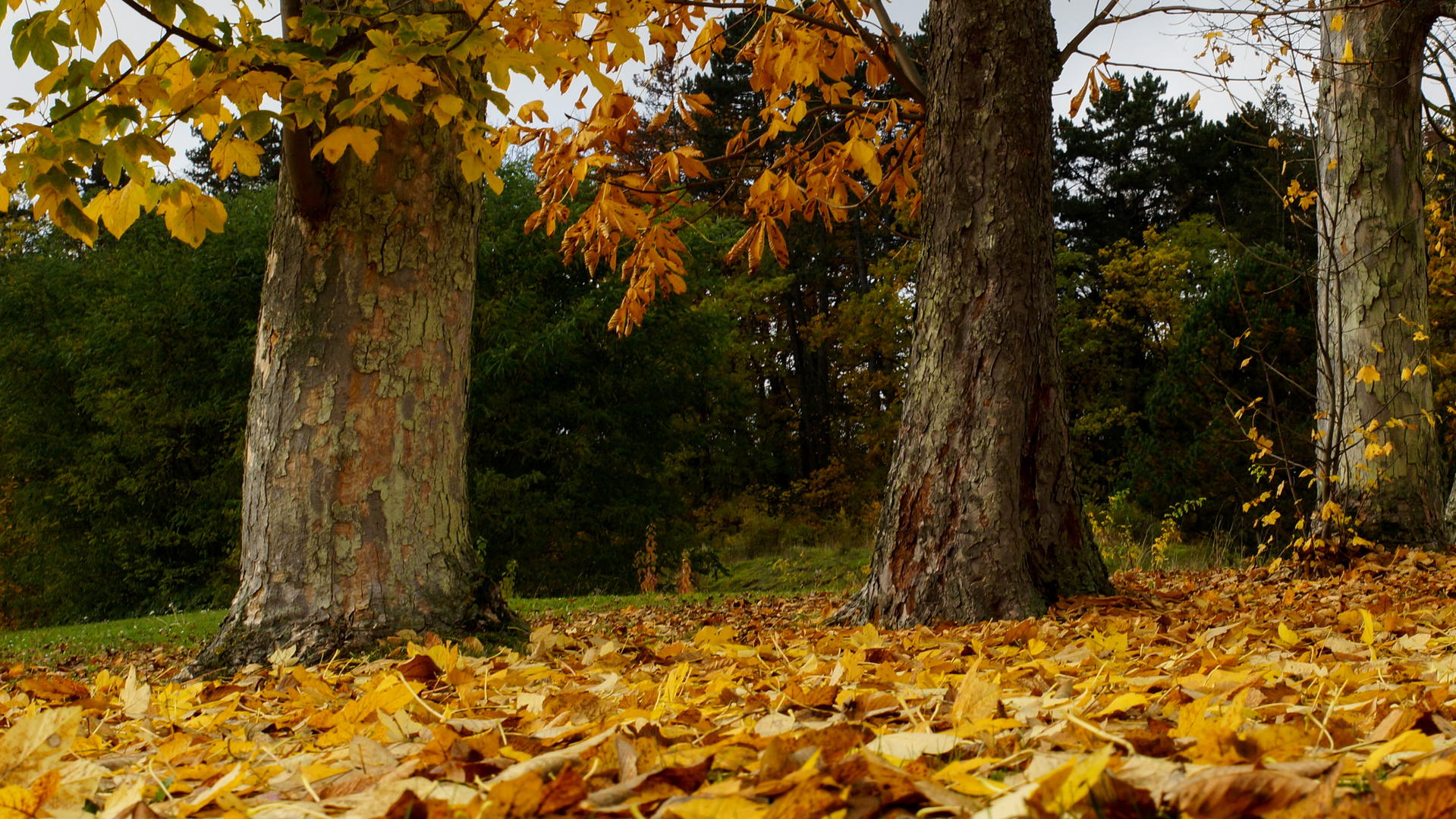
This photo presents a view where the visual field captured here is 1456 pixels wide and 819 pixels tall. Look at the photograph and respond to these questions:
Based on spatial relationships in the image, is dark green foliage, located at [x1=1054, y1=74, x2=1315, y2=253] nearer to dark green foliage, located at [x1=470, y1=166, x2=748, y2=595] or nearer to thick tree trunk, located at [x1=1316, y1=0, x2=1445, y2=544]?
dark green foliage, located at [x1=470, y1=166, x2=748, y2=595]

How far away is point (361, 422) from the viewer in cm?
293

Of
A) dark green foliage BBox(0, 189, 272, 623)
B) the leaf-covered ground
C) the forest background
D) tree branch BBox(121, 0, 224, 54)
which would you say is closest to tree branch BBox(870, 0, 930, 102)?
the leaf-covered ground

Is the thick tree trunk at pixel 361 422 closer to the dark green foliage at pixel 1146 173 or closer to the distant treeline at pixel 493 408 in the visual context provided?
the distant treeline at pixel 493 408

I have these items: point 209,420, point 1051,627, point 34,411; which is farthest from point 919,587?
point 34,411

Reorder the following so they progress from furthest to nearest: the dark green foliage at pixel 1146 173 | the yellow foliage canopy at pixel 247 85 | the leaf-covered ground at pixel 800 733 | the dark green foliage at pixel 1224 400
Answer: the dark green foliage at pixel 1146 173 → the dark green foliage at pixel 1224 400 → the yellow foliage canopy at pixel 247 85 → the leaf-covered ground at pixel 800 733

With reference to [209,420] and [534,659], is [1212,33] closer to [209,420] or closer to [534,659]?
[534,659]

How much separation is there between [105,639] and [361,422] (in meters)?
4.31

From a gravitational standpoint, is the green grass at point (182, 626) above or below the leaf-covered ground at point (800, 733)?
below

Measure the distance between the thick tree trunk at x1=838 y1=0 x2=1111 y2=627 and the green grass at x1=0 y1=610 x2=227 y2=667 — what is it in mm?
3460

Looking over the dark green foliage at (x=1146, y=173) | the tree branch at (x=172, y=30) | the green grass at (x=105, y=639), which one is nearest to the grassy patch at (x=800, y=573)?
the green grass at (x=105, y=639)

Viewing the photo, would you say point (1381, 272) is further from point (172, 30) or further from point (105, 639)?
point (105, 639)

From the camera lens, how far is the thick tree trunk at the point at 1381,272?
4602 mm

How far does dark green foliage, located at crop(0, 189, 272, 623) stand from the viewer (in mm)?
12656

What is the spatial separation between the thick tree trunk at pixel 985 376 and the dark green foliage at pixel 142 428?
10.7m
